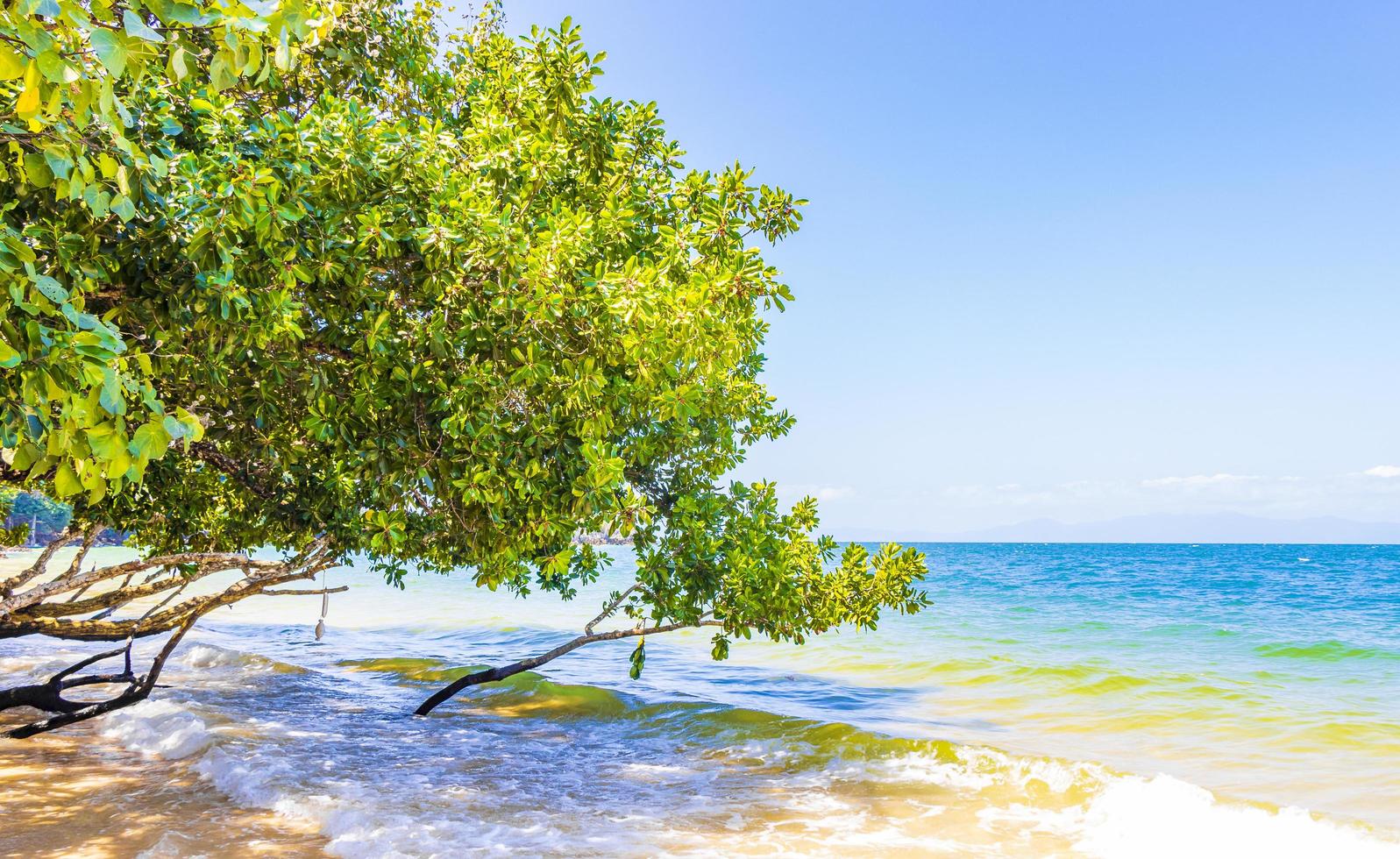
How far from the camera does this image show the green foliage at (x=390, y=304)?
292 centimetres

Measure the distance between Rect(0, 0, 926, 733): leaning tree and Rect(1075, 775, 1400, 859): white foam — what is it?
2.93 m

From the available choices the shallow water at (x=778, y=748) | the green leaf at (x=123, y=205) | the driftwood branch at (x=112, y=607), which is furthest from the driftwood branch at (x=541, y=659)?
the green leaf at (x=123, y=205)

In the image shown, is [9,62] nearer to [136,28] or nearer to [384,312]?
[136,28]

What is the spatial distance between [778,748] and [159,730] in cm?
805

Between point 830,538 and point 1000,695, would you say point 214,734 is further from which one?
point 1000,695

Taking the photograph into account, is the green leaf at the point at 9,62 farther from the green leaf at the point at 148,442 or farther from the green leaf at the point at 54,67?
the green leaf at the point at 148,442

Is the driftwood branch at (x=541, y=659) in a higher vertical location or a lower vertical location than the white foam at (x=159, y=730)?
higher

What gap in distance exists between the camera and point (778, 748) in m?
11.8

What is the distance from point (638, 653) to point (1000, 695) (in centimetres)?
998

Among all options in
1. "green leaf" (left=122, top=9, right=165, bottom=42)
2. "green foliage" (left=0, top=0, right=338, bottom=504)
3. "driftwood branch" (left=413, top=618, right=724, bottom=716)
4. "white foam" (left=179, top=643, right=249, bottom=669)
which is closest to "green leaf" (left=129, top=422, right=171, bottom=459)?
"green foliage" (left=0, top=0, right=338, bottom=504)

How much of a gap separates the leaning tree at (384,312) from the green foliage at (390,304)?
0.02 metres

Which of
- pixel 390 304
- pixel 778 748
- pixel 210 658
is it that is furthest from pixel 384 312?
pixel 210 658

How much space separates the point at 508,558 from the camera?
6.63 m

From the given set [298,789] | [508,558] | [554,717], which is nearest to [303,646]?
[554,717]
